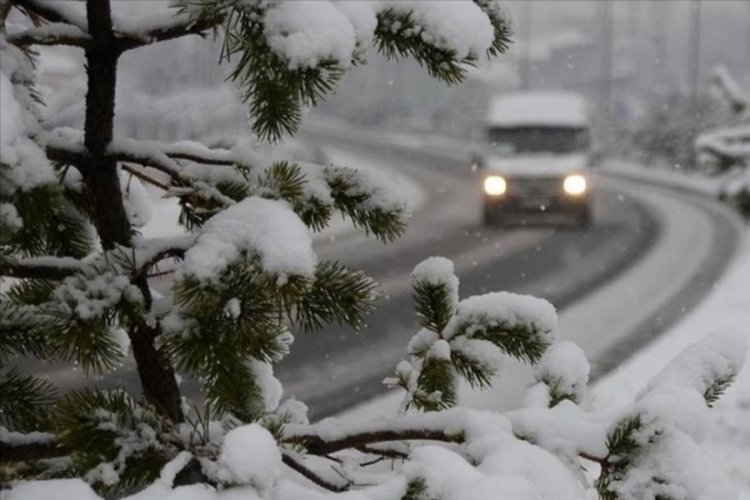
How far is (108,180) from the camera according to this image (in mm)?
1637

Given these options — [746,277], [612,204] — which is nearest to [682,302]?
[746,277]

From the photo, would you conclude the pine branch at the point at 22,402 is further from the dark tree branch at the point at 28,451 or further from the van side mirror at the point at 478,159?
the van side mirror at the point at 478,159

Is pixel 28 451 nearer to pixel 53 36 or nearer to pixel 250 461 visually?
pixel 250 461

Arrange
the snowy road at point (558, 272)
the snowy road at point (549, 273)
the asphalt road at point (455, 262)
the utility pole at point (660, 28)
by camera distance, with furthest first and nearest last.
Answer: the utility pole at point (660, 28) → the snowy road at point (558, 272) → the snowy road at point (549, 273) → the asphalt road at point (455, 262)

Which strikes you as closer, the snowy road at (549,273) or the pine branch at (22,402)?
the pine branch at (22,402)

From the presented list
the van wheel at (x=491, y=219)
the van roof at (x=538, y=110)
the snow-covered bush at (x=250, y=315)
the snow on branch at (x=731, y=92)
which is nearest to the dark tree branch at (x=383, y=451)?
the snow-covered bush at (x=250, y=315)

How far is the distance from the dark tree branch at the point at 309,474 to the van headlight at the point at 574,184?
15.9m

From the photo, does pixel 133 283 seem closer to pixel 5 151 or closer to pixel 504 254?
pixel 5 151

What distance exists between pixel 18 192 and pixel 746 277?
12.3 m

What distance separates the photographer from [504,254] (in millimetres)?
14430

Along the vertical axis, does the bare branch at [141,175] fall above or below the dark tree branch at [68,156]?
below

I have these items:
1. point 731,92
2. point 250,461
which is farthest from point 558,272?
point 250,461

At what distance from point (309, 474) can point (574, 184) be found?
1606cm

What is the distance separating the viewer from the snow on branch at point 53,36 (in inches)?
59.8
